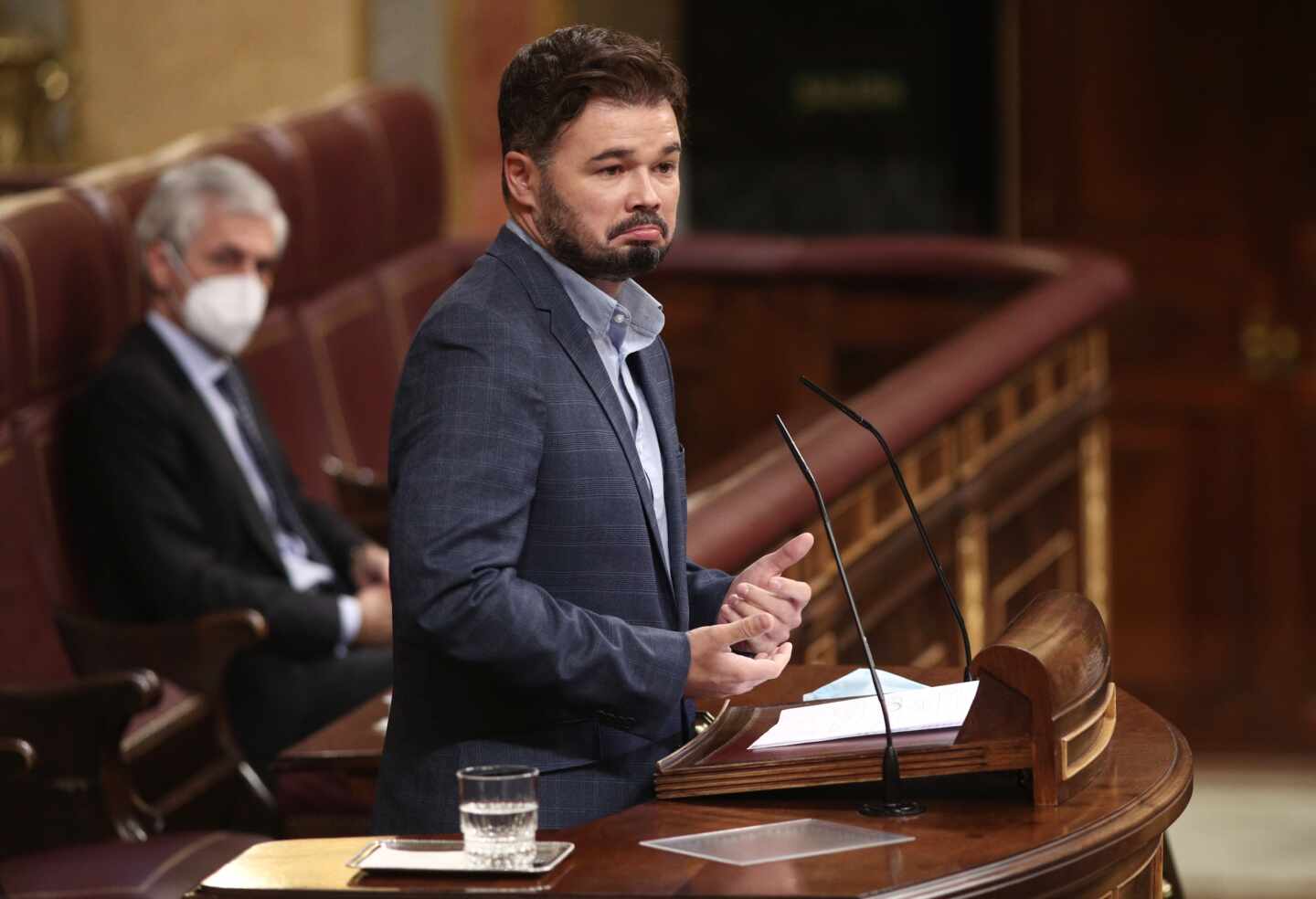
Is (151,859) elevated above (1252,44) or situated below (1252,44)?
below

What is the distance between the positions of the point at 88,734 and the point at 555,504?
1519 millimetres

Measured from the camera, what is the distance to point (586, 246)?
1.95 m

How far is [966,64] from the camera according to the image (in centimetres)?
704

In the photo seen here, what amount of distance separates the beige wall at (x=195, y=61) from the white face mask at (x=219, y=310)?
287 cm

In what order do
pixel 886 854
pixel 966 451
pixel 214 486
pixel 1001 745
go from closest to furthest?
pixel 886 854 < pixel 1001 745 < pixel 214 486 < pixel 966 451

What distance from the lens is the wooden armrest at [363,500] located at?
4.54 metres

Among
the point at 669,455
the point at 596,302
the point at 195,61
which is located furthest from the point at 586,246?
the point at 195,61

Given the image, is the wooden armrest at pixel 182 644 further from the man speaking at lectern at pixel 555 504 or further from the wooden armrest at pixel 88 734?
the man speaking at lectern at pixel 555 504

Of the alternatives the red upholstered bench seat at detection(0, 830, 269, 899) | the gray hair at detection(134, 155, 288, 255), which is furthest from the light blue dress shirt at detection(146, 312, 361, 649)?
the red upholstered bench seat at detection(0, 830, 269, 899)

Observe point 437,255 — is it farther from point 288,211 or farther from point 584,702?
point 584,702

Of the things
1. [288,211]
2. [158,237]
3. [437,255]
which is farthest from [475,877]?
[437,255]

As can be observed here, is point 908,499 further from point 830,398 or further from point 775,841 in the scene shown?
point 775,841

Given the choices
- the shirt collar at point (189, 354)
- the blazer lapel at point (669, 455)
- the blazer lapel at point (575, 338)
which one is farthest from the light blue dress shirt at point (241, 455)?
the blazer lapel at point (575, 338)

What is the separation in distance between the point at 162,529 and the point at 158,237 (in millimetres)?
616
